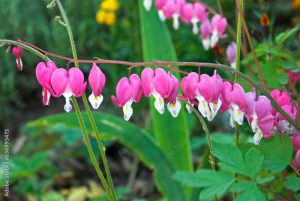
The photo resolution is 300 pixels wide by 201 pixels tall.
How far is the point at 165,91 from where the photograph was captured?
3.85 feet

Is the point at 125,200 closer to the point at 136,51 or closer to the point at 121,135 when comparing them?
the point at 121,135

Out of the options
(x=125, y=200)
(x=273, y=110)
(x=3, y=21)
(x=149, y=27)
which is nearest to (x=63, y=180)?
(x=125, y=200)

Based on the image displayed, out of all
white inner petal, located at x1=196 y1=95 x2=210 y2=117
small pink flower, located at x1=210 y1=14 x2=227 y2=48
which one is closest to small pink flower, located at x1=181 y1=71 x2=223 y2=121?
white inner petal, located at x1=196 y1=95 x2=210 y2=117

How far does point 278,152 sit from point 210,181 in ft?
0.70

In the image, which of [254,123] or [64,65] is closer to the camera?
[254,123]

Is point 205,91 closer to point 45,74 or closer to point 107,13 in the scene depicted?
point 45,74

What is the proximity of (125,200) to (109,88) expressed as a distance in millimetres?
934

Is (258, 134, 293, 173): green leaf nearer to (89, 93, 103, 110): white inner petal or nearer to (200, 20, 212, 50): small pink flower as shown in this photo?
(89, 93, 103, 110): white inner petal

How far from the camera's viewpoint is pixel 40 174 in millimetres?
2809

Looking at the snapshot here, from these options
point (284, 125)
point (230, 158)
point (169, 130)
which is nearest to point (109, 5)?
point (169, 130)

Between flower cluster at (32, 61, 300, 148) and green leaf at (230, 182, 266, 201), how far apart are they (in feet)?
0.49

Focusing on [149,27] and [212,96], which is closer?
[212,96]

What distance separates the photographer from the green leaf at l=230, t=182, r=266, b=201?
43.5 inches

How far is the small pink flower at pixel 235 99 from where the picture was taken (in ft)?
3.92
